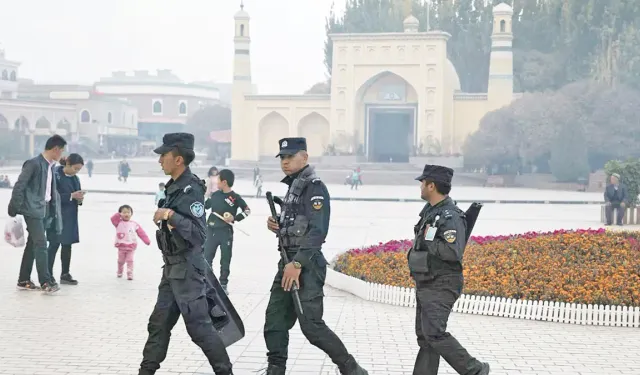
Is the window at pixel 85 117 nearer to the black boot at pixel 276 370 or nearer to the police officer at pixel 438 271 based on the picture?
the black boot at pixel 276 370

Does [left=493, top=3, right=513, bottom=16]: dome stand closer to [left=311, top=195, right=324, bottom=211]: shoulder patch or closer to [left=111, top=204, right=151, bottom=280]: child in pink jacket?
[left=111, top=204, right=151, bottom=280]: child in pink jacket

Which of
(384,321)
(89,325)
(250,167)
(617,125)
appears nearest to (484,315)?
(384,321)

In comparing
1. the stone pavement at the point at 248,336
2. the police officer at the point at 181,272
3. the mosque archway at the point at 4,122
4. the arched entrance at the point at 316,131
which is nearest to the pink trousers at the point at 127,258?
the stone pavement at the point at 248,336

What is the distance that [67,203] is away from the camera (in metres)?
10.4

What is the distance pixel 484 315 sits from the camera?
921cm

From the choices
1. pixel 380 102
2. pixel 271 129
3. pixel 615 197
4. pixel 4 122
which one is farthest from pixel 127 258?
pixel 4 122

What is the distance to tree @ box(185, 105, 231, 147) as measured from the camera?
81250 millimetres

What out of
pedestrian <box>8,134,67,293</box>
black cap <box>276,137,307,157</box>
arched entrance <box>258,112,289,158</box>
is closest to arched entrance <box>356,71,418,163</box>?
arched entrance <box>258,112,289,158</box>

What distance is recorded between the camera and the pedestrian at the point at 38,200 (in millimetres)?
9406

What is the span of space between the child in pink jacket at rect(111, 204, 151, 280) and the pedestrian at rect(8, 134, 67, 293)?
51.6 inches

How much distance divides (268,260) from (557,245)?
5125mm

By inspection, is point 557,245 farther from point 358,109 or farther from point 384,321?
point 358,109

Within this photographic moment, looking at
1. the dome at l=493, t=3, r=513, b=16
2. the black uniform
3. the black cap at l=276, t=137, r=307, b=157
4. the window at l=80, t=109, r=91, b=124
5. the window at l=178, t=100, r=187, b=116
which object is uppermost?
the dome at l=493, t=3, r=513, b=16

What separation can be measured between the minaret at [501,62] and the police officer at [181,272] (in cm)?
5162
